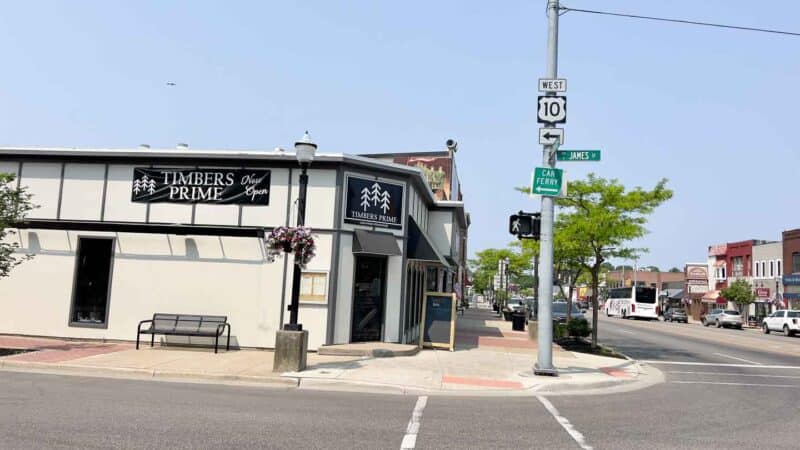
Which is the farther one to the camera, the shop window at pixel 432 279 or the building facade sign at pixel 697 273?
the building facade sign at pixel 697 273

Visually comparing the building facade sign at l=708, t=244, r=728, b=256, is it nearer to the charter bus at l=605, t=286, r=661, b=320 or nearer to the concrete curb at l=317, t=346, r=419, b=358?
the charter bus at l=605, t=286, r=661, b=320

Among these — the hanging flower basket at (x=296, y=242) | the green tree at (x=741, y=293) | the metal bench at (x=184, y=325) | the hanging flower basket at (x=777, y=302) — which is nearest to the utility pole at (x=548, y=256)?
the hanging flower basket at (x=296, y=242)

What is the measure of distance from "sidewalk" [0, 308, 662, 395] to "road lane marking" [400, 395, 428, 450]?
48.4 inches

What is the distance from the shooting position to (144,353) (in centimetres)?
1373

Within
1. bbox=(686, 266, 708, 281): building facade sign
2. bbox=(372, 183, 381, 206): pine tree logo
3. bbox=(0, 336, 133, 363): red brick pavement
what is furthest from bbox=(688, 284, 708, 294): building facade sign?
bbox=(0, 336, 133, 363): red brick pavement

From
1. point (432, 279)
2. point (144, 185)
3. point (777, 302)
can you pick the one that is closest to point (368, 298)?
point (144, 185)

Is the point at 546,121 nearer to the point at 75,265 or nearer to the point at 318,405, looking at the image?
the point at 318,405

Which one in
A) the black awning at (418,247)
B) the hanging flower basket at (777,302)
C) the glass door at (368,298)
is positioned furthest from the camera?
the hanging flower basket at (777,302)

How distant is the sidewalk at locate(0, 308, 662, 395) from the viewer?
11.3 m

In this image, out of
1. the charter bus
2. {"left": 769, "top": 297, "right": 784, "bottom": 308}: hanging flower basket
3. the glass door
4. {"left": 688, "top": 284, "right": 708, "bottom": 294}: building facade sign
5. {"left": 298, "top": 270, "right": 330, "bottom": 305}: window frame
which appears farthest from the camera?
{"left": 688, "top": 284, "right": 708, "bottom": 294}: building facade sign

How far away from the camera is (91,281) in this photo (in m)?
16.0

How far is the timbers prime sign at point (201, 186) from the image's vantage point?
15.8 m

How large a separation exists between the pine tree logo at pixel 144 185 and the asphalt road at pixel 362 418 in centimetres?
607

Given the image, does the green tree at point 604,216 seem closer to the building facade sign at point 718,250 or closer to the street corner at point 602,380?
the street corner at point 602,380
